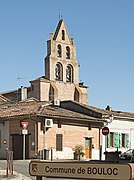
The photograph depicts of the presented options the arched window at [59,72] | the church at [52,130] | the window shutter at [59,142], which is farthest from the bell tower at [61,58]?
the window shutter at [59,142]

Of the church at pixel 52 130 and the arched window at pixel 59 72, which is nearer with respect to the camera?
the church at pixel 52 130

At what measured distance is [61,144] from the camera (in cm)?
3447

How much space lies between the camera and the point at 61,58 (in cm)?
7419

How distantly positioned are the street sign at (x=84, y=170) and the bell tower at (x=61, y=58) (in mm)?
66755

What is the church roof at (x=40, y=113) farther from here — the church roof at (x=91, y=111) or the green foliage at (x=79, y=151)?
the green foliage at (x=79, y=151)

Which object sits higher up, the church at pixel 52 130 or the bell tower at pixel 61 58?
the bell tower at pixel 61 58

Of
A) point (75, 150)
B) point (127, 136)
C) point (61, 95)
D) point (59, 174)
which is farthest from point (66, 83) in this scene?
point (59, 174)

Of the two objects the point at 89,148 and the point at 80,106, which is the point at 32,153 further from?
the point at 80,106

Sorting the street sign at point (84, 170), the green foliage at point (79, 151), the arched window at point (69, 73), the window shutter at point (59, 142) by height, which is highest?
the arched window at point (69, 73)

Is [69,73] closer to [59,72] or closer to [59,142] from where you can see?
[59,72]

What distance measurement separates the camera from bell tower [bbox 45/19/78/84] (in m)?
72.5

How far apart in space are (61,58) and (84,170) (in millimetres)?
70061

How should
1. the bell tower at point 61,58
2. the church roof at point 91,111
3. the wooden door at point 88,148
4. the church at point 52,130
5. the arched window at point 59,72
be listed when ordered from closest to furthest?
the church at point 52,130, the wooden door at point 88,148, the church roof at point 91,111, the bell tower at point 61,58, the arched window at point 59,72

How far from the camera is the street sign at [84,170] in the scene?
4168mm
